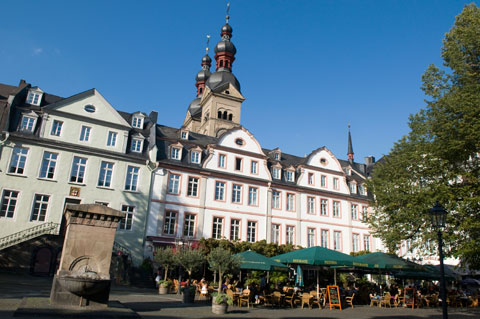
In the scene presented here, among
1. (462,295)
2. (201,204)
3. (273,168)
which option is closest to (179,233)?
(201,204)

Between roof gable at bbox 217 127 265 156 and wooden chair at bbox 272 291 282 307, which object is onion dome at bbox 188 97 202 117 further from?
wooden chair at bbox 272 291 282 307

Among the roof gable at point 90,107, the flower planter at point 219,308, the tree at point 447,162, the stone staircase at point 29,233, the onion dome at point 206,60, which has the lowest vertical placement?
the flower planter at point 219,308

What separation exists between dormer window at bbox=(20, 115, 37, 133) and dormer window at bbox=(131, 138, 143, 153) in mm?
7243

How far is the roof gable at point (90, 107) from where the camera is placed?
92.6ft

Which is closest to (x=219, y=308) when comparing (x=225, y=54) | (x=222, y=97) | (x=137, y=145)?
(x=137, y=145)

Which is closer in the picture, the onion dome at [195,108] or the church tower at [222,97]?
the church tower at [222,97]

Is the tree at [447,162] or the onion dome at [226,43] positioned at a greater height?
the onion dome at [226,43]

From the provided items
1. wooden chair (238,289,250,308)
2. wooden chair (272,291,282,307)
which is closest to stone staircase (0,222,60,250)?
wooden chair (238,289,250,308)

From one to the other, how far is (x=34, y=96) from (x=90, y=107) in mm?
4306

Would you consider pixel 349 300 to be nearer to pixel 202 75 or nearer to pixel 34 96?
pixel 34 96

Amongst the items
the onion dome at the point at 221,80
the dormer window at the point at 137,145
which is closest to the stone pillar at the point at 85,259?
the dormer window at the point at 137,145

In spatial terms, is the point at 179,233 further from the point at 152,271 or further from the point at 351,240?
the point at 351,240

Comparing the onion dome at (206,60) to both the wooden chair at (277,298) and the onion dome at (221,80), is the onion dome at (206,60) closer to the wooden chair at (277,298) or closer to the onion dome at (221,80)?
the onion dome at (221,80)

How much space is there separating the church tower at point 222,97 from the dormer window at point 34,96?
99.5 ft
